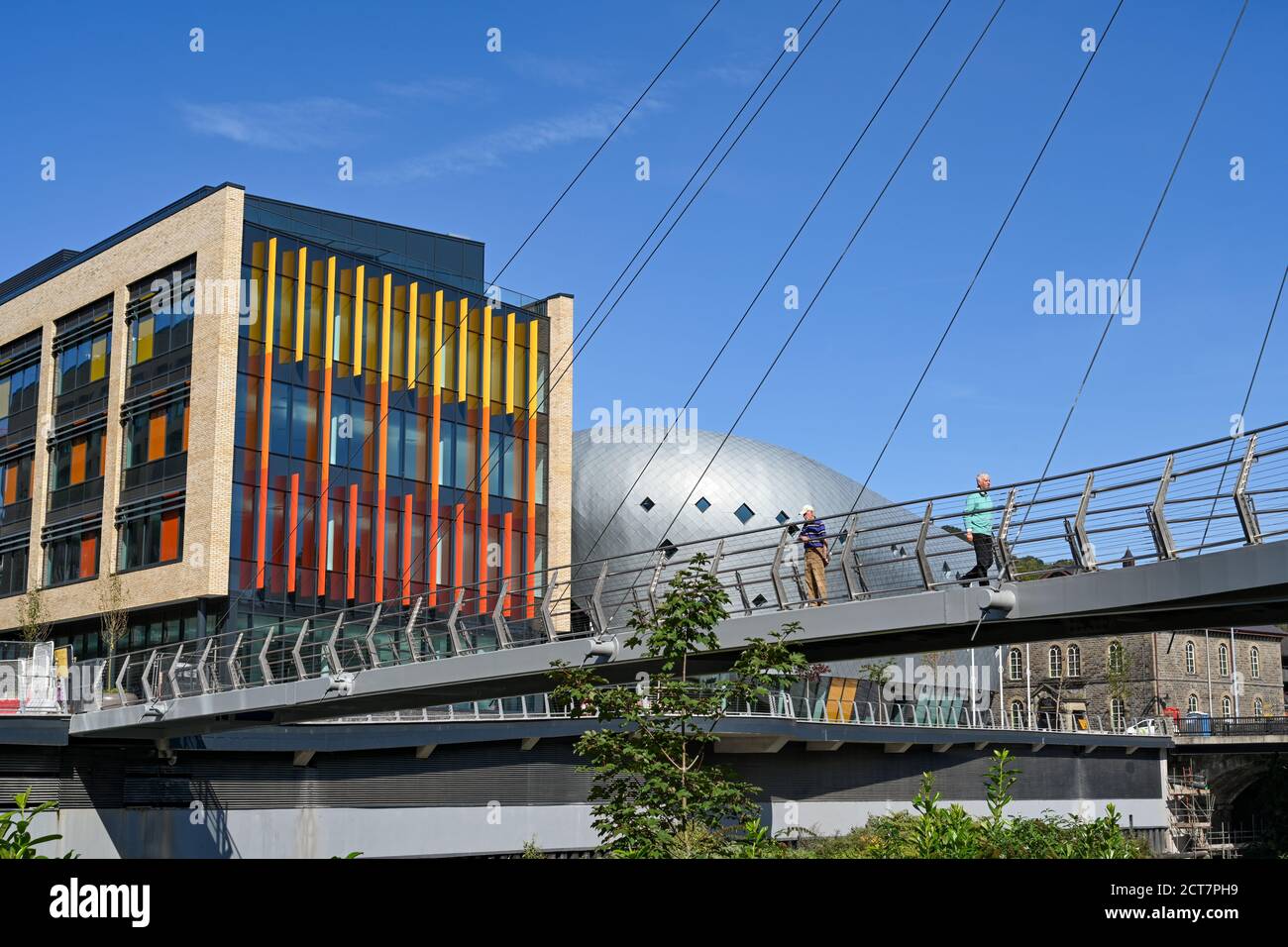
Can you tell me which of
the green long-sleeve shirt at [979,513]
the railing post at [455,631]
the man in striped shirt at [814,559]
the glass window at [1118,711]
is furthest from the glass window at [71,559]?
the glass window at [1118,711]

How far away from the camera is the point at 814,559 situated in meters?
20.0

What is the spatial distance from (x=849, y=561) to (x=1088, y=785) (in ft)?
178

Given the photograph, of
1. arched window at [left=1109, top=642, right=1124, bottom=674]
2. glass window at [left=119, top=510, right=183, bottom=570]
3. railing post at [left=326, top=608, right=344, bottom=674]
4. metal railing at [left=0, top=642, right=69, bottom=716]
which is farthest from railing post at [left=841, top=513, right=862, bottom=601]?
arched window at [left=1109, top=642, right=1124, bottom=674]

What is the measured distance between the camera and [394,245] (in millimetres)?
55250

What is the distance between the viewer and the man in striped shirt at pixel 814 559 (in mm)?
19656

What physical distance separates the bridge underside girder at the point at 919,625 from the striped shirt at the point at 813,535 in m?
1.04

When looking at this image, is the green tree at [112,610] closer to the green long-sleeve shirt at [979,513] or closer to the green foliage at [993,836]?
the green long-sleeve shirt at [979,513]

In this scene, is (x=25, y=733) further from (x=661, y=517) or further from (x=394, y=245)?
(x=661, y=517)

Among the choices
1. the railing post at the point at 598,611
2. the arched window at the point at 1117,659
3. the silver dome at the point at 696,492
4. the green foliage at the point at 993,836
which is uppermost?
the silver dome at the point at 696,492

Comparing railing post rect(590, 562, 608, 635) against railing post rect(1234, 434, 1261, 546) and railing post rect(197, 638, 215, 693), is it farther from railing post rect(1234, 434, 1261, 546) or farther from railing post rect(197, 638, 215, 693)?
railing post rect(197, 638, 215, 693)

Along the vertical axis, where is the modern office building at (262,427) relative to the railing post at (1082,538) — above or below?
above

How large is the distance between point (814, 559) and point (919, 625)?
7.62 ft

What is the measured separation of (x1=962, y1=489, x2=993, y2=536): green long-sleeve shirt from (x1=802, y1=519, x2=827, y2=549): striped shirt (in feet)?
6.84
